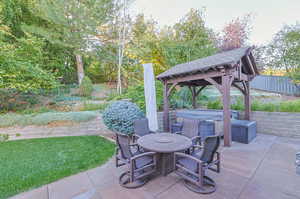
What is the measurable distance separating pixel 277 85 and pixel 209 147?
9.55m

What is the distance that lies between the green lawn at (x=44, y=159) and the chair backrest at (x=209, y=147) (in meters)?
2.51

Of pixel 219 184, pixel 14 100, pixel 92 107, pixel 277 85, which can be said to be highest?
pixel 277 85

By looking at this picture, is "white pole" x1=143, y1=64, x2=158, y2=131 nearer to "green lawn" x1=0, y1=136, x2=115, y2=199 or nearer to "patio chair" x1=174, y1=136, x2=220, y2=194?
"green lawn" x1=0, y1=136, x2=115, y2=199

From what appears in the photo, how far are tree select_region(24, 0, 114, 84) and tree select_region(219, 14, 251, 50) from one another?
9.27 meters

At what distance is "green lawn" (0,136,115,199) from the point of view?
272cm

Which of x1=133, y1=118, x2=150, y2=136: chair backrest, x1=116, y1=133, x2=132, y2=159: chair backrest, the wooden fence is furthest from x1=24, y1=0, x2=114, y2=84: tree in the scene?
the wooden fence

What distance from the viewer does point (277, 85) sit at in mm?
8617

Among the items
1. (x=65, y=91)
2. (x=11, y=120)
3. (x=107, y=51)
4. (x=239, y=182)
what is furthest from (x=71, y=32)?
(x=239, y=182)

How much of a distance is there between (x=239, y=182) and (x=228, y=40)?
11280 mm

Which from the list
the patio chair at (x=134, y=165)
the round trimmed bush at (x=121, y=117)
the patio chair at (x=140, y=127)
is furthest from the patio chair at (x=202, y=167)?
the round trimmed bush at (x=121, y=117)

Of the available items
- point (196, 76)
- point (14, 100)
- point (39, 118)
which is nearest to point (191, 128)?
point (196, 76)

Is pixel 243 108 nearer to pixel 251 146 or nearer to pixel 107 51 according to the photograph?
pixel 251 146

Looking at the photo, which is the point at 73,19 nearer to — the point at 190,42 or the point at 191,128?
the point at 190,42

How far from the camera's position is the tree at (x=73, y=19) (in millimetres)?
8750
